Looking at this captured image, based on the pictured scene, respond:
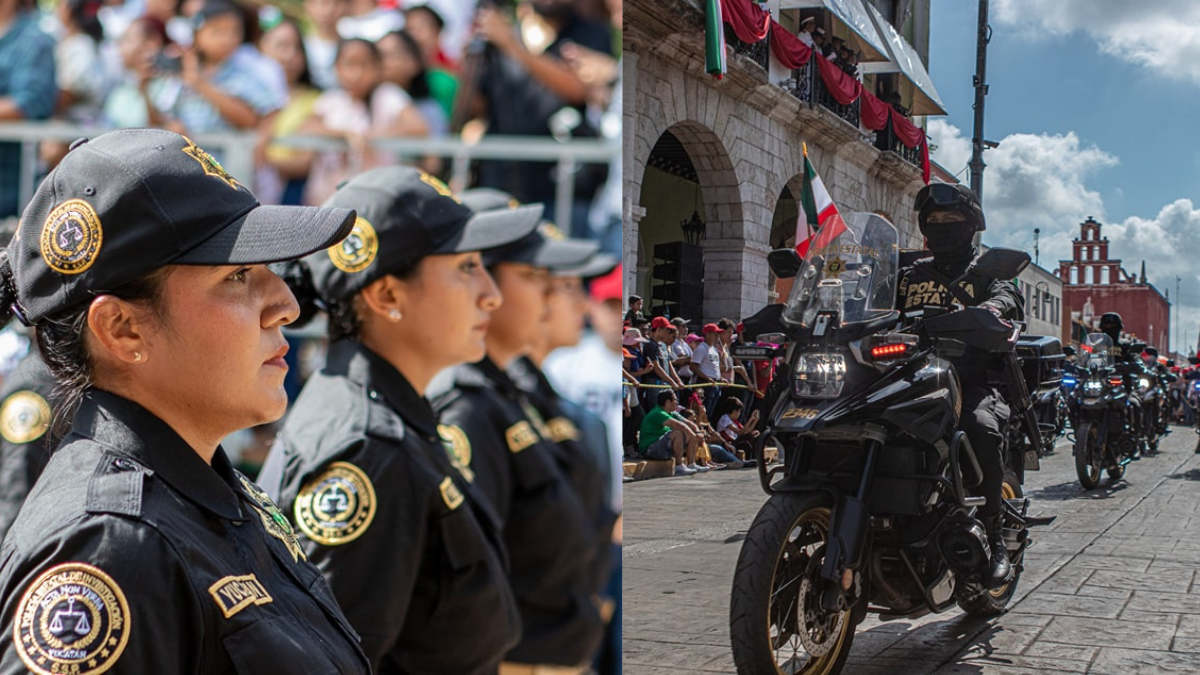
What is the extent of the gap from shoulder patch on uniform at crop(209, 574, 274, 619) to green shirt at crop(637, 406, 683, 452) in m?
0.86

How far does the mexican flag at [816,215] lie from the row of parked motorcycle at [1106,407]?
0.35 m

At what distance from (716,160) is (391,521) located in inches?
25.3

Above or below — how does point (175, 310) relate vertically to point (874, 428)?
above

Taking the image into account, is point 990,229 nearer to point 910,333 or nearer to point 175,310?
point 910,333

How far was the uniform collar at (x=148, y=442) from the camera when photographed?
0.91 meters

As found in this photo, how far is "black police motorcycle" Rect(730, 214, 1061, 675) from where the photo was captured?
1.54 meters

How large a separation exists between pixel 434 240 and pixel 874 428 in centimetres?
70

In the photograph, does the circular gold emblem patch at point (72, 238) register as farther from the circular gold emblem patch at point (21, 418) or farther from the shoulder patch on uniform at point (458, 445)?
the circular gold emblem patch at point (21, 418)

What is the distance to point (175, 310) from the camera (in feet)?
3.06

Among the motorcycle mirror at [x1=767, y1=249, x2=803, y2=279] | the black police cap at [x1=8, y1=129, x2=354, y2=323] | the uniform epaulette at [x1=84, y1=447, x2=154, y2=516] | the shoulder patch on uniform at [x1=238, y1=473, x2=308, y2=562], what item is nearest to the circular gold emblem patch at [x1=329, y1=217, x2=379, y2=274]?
the motorcycle mirror at [x1=767, y1=249, x2=803, y2=279]

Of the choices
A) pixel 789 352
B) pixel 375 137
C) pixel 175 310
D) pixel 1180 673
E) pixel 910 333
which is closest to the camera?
pixel 175 310

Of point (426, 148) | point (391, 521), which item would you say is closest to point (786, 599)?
point (391, 521)

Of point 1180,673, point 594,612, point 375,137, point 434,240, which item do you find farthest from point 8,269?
point 375,137

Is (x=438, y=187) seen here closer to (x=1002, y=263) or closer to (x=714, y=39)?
(x=714, y=39)
